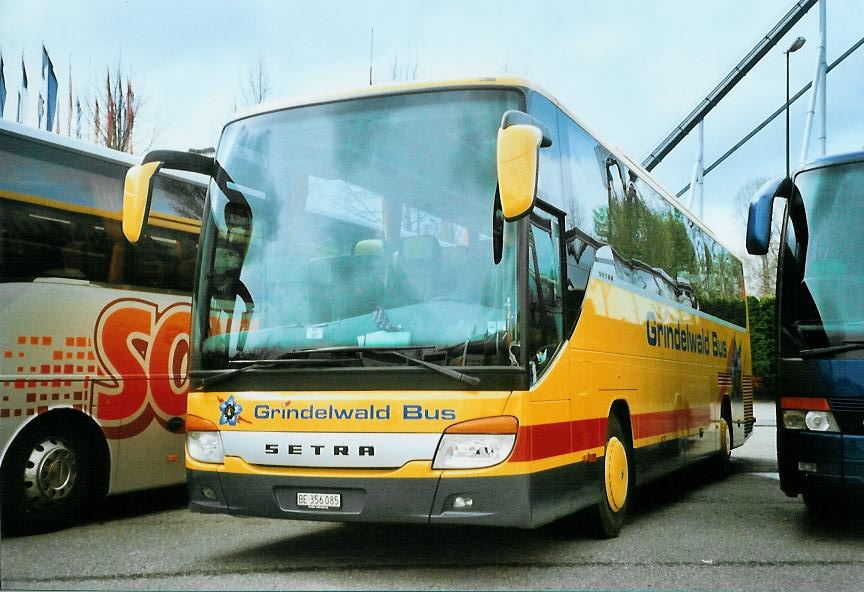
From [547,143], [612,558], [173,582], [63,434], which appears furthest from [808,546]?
[63,434]

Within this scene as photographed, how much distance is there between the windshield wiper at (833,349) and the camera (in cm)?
731

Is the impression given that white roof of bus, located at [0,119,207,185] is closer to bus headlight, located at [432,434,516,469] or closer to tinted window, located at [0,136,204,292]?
tinted window, located at [0,136,204,292]

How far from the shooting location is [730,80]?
4909 centimetres

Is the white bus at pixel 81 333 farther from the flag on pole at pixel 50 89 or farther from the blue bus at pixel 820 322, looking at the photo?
the flag on pole at pixel 50 89

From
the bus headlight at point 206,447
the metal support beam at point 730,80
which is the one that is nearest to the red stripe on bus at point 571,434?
the bus headlight at point 206,447

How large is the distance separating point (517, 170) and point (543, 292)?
112cm

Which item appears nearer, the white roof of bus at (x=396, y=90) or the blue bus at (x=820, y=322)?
the white roof of bus at (x=396, y=90)

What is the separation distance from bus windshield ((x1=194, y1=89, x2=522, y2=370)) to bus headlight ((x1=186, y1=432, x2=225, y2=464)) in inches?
18.2

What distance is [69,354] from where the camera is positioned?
7.97 metres

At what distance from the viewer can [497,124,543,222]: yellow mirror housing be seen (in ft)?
17.7

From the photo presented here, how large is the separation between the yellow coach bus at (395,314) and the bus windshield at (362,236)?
12 millimetres

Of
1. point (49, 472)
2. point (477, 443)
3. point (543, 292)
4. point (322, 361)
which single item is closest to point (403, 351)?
point (322, 361)

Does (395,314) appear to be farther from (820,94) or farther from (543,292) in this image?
(820,94)

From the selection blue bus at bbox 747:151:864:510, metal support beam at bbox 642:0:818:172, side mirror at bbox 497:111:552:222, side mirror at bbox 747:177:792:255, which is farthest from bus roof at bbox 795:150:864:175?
metal support beam at bbox 642:0:818:172
